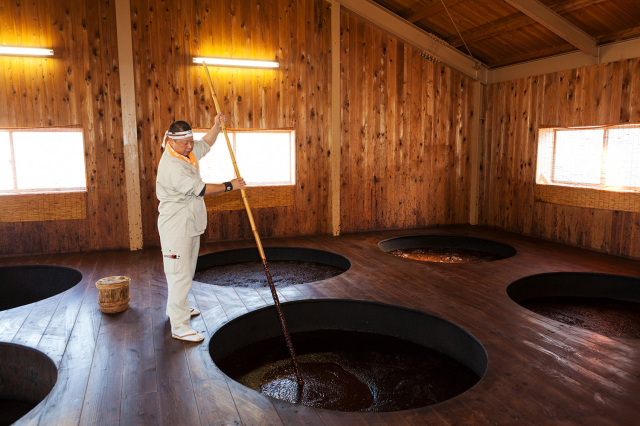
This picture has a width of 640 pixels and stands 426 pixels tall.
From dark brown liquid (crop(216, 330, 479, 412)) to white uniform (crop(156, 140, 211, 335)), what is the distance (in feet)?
2.00

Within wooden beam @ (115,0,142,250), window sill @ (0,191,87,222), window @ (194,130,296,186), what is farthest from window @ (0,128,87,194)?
window @ (194,130,296,186)

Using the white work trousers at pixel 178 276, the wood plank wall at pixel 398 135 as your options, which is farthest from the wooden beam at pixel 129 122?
the white work trousers at pixel 178 276

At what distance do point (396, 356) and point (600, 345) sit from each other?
58.6 inches

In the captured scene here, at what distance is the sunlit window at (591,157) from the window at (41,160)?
21.5 ft

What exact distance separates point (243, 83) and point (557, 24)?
Answer: 165 inches

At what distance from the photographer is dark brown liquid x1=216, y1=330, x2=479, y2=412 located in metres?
3.07

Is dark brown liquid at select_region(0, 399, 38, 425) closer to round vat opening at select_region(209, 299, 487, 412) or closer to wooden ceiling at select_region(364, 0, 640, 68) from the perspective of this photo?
round vat opening at select_region(209, 299, 487, 412)

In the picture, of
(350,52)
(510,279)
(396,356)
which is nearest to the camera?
(396,356)

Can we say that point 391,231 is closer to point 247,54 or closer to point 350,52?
point 350,52

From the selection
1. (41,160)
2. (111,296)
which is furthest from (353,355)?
(41,160)

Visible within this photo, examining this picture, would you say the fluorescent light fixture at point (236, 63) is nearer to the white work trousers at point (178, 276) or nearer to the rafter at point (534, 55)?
the white work trousers at point (178, 276)

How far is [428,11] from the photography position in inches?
259

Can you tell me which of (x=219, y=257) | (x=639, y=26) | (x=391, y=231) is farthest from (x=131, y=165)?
(x=639, y=26)

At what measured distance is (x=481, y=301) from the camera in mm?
3969
